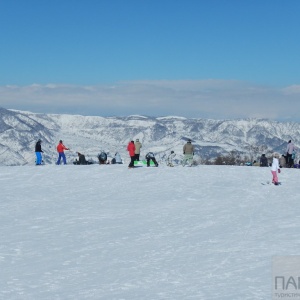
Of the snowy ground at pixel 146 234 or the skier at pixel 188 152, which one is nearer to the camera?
the snowy ground at pixel 146 234

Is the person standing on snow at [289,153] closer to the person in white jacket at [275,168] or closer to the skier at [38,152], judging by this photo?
the person in white jacket at [275,168]

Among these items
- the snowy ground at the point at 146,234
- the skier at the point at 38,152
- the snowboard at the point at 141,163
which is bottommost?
the snowy ground at the point at 146,234

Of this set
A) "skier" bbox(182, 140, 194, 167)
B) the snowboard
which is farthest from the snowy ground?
the snowboard

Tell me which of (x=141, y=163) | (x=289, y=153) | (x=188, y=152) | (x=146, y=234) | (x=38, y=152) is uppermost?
(x=289, y=153)

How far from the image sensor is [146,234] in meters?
17.3

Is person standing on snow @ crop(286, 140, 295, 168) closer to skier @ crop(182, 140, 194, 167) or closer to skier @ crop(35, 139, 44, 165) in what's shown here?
skier @ crop(182, 140, 194, 167)

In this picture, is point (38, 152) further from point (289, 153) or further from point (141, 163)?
point (289, 153)

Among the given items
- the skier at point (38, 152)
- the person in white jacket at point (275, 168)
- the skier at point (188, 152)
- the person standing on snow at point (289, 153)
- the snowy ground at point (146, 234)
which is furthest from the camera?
the skier at point (38, 152)

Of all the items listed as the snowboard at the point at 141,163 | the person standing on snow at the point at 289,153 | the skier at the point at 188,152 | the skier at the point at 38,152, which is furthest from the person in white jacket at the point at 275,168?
the skier at the point at 38,152

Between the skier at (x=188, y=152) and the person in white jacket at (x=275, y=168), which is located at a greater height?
the skier at (x=188, y=152)

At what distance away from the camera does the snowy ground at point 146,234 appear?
459 inches

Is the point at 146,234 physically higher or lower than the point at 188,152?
lower

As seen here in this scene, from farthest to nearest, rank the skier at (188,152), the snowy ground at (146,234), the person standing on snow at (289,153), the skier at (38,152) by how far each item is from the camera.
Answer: the skier at (38,152) → the person standing on snow at (289,153) → the skier at (188,152) → the snowy ground at (146,234)

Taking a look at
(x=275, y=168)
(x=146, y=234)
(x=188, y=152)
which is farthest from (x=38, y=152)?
(x=146, y=234)
